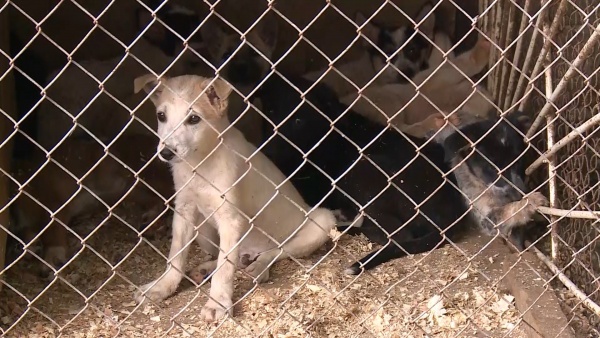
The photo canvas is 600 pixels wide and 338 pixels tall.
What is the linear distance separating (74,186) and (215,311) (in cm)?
154

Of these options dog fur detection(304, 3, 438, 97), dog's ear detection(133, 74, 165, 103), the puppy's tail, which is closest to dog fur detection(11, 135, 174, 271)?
dog's ear detection(133, 74, 165, 103)

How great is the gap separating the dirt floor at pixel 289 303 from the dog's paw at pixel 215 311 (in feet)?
0.13

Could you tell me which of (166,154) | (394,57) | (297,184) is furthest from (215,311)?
(394,57)

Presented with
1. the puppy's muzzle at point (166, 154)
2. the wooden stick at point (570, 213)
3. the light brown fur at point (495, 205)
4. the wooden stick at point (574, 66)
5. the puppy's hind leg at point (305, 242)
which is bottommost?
the puppy's hind leg at point (305, 242)

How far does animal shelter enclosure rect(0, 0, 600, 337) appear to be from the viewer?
10.5ft

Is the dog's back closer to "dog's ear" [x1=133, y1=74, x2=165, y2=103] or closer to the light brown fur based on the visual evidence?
the light brown fur

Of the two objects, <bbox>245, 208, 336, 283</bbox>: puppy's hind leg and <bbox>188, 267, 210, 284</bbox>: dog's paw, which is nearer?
<bbox>188, 267, 210, 284</bbox>: dog's paw

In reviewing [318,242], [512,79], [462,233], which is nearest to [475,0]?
[512,79]

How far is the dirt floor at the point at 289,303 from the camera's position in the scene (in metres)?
3.22

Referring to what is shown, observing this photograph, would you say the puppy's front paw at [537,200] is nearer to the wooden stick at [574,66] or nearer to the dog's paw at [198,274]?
the wooden stick at [574,66]

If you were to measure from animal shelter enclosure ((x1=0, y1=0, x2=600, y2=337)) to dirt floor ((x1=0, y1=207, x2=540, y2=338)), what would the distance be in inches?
0.5

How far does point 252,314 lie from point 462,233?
165 centimetres

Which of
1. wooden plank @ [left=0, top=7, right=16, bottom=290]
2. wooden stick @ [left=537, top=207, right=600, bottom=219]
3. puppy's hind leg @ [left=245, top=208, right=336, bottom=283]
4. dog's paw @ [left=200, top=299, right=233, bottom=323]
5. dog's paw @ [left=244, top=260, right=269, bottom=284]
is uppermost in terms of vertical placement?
wooden stick @ [left=537, top=207, right=600, bottom=219]

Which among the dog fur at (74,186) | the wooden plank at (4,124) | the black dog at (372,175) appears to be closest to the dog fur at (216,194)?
the black dog at (372,175)
